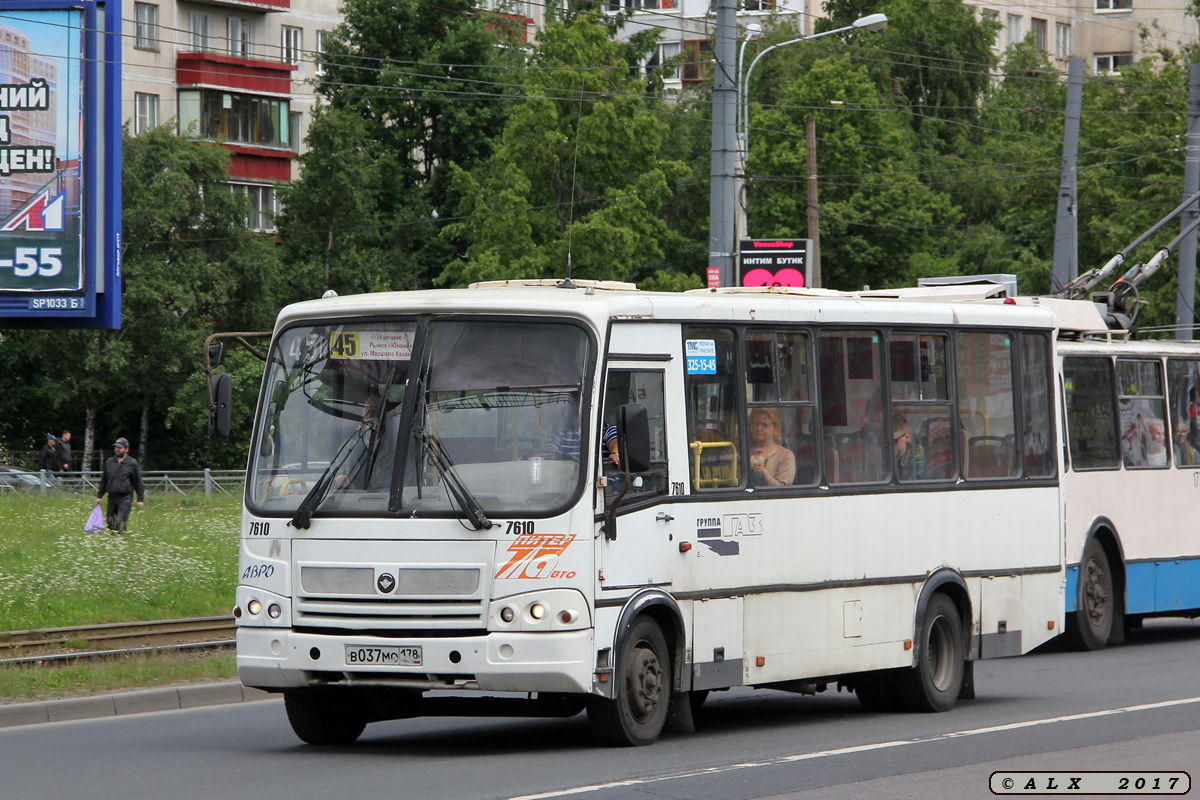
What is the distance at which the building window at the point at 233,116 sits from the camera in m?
62.8

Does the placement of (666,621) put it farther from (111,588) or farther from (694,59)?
(694,59)

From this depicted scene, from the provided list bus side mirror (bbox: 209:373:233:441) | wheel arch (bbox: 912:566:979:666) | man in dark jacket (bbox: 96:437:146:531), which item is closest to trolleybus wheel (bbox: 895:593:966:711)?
wheel arch (bbox: 912:566:979:666)

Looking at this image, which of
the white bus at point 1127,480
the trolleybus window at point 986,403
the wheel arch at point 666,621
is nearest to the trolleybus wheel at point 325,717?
the wheel arch at point 666,621

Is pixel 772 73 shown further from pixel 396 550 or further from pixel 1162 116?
pixel 396 550

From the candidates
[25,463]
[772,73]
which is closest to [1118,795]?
[25,463]

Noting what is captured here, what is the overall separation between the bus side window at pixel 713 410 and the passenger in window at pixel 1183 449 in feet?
33.1

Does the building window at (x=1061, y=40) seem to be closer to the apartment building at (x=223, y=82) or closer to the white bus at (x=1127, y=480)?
the apartment building at (x=223, y=82)

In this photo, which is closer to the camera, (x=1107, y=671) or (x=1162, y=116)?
(x=1107, y=671)

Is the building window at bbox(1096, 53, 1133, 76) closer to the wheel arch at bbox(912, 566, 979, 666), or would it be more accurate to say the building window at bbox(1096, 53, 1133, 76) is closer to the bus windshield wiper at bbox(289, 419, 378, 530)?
the wheel arch at bbox(912, 566, 979, 666)

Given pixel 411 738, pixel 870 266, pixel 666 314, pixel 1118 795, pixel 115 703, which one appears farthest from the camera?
pixel 870 266

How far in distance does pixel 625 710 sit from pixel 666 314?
91.8 inches

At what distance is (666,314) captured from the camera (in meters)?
11.2

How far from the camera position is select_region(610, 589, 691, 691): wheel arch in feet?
34.5

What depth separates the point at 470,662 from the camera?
10.1 meters
